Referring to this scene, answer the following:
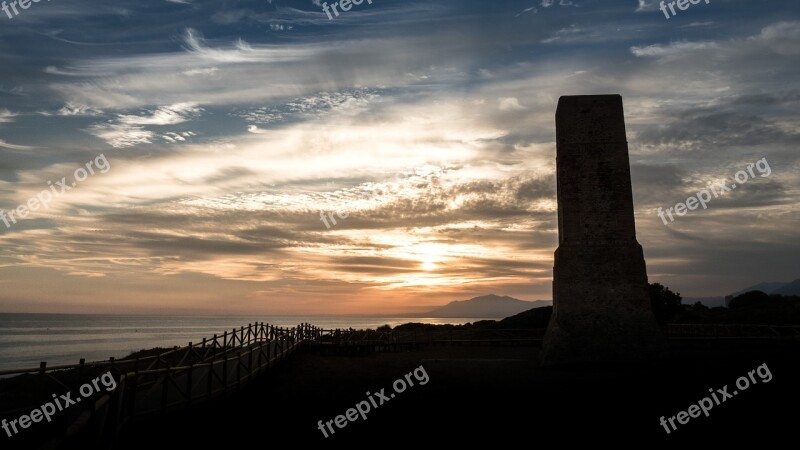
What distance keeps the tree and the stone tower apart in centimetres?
2049

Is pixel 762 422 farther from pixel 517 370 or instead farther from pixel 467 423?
pixel 517 370

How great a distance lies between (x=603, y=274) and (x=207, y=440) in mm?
11749

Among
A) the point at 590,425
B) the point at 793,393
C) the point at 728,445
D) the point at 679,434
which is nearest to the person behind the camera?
the point at 728,445

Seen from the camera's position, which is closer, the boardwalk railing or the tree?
the boardwalk railing

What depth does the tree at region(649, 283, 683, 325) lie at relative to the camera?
1347 inches

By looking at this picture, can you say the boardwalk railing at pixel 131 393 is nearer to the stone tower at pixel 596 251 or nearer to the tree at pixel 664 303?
the stone tower at pixel 596 251

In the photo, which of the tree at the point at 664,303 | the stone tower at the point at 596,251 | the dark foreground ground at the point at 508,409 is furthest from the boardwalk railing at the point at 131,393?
the tree at the point at 664,303

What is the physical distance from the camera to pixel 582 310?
Result: 1590 cm

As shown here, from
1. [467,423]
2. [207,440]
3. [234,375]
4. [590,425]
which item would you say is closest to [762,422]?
[590,425]

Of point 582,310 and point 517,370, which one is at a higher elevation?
point 582,310

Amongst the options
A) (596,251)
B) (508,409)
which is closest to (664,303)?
(596,251)

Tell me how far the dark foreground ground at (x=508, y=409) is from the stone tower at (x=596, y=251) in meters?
0.77

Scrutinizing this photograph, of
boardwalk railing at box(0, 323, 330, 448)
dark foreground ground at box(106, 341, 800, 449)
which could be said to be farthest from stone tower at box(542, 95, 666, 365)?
boardwalk railing at box(0, 323, 330, 448)

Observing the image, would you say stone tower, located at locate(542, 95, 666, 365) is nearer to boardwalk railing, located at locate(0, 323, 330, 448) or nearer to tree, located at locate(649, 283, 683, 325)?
boardwalk railing, located at locate(0, 323, 330, 448)
